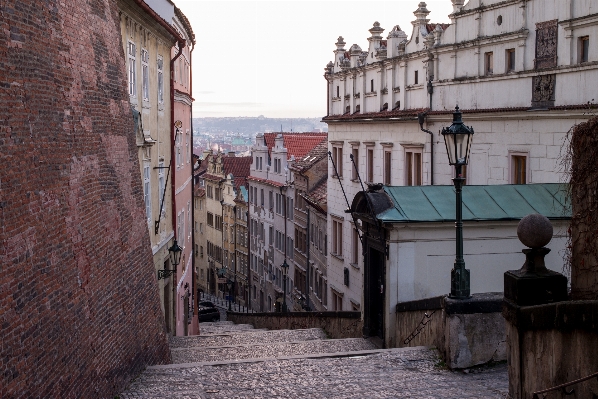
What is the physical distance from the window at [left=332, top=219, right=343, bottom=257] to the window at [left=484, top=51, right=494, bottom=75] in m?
11.9

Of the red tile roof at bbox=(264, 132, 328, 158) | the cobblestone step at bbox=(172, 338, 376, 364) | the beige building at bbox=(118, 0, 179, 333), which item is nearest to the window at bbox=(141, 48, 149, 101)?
the beige building at bbox=(118, 0, 179, 333)

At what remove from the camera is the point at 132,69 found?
17906mm

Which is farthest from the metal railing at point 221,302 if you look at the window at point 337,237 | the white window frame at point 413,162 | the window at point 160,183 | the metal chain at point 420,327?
the metal chain at point 420,327

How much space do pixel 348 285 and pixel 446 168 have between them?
8.41 m

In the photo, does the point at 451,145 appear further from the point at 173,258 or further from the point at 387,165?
the point at 387,165

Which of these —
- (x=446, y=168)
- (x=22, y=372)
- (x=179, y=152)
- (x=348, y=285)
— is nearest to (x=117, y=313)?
(x=22, y=372)

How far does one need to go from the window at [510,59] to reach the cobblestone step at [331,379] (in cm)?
1144

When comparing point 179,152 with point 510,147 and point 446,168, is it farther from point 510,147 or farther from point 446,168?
point 510,147

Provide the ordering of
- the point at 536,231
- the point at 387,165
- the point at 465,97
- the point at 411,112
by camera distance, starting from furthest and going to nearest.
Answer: the point at 387,165
the point at 411,112
the point at 465,97
the point at 536,231

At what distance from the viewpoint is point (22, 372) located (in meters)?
7.32

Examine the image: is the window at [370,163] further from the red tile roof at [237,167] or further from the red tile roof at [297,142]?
the red tile roof at [237,167]

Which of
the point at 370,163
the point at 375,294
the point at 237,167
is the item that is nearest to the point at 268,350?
the point at 375,294

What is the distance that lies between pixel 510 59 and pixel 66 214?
15659 millimetres

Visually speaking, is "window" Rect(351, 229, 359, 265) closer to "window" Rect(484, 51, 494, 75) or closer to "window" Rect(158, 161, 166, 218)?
"window" Rect(484, 51, 494, 75)
